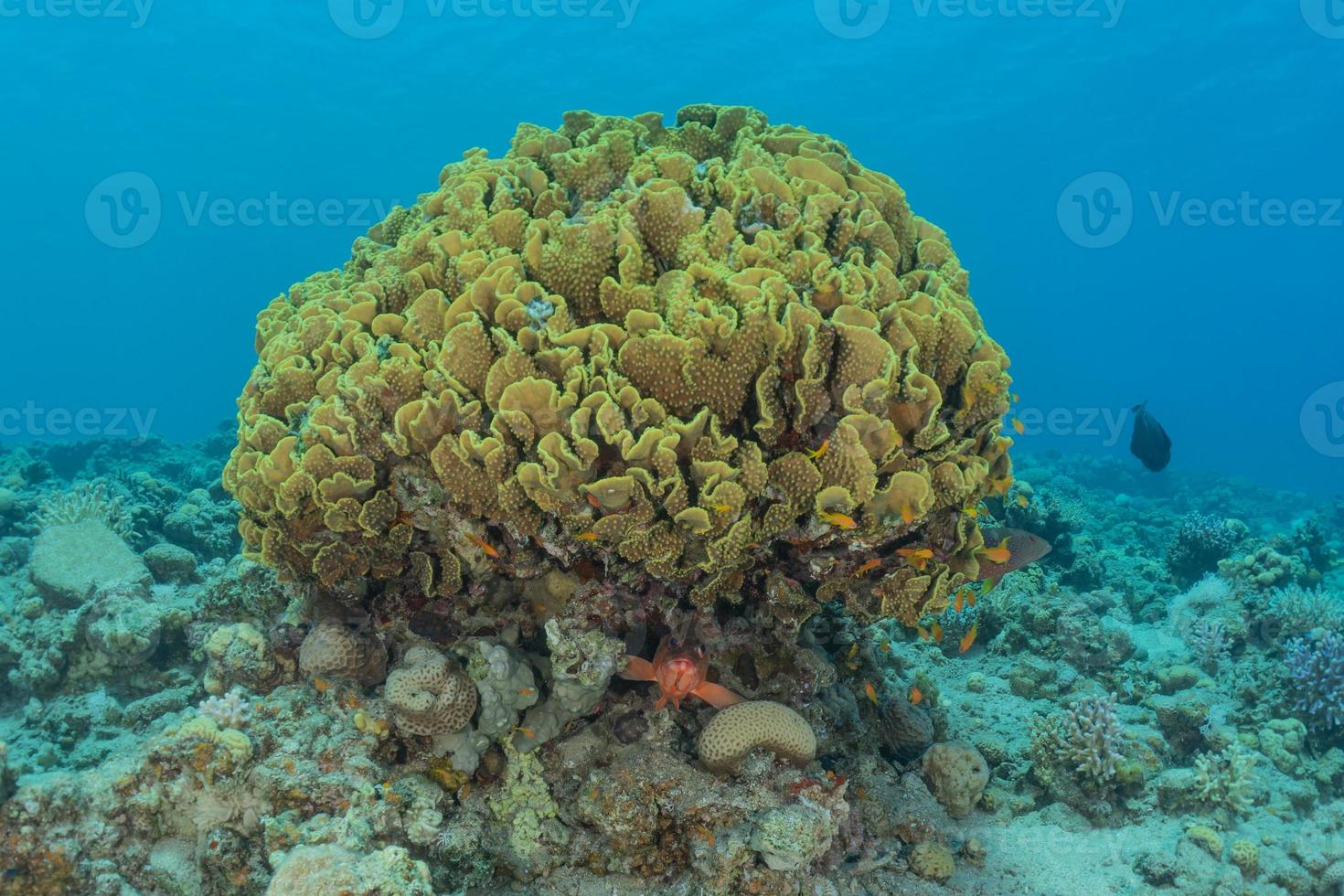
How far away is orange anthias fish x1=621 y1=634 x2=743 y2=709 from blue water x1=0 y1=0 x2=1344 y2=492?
24.8 meters

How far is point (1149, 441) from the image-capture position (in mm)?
11523

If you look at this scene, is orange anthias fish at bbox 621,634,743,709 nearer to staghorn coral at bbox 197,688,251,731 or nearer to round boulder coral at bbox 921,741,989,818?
round boulder coral at bbox 921,741,989,818

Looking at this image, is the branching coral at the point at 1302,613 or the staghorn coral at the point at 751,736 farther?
the branching coral at the point at 1302,613

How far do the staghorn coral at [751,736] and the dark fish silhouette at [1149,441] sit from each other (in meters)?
9.41

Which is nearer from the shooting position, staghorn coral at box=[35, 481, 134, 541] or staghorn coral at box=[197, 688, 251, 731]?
staghorn coral at box=[197, 688, 251, 731]

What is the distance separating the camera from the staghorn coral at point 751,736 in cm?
449

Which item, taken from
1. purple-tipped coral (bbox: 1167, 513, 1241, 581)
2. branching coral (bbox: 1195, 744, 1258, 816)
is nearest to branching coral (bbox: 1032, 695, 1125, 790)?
branching coral (bbox: 1195, 744, 1258, 816)

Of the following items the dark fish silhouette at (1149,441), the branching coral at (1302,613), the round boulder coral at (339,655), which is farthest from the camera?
the dark fish silhouette at (1149,441)

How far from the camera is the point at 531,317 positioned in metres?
4.20

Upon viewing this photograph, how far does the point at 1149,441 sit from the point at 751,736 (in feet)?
33.0

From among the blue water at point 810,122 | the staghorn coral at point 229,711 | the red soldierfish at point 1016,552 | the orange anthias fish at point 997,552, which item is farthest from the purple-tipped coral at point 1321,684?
the blue water at point 810,122

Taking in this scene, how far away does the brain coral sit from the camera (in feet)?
13.1

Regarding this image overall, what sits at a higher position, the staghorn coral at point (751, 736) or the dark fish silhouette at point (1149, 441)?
the dark fish silhouette at point (1149, 441)

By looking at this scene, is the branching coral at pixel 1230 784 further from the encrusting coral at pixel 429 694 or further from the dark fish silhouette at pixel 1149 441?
the dark fish silhouette at pixel 1149 441
